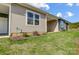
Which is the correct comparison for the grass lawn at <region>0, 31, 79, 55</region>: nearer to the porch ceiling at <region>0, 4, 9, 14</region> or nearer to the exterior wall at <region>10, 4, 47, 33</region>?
the exterior wall at <region>10, 4, 47, 33</region>

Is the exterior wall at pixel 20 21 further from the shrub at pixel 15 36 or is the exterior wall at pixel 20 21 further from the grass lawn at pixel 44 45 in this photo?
A: the grass lawn at pixel 44 45

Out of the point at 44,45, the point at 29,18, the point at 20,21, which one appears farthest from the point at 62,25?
the point at 20,21

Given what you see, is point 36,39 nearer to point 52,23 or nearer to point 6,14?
point 52,23

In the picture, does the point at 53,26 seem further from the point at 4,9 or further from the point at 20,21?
the point at 4,9

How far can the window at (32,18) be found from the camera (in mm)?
5012

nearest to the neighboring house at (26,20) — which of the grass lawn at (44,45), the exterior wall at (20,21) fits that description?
the exterior wall at (20,21)

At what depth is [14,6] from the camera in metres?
4.82

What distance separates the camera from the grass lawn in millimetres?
4680

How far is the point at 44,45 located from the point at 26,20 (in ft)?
2.42

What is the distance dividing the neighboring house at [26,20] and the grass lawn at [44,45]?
0.71ft

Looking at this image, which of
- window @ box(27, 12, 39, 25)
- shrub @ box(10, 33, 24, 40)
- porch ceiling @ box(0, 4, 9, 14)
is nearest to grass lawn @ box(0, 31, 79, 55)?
shrub @ box(10, 33, 24, 40)

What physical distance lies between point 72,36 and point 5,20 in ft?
5.20
